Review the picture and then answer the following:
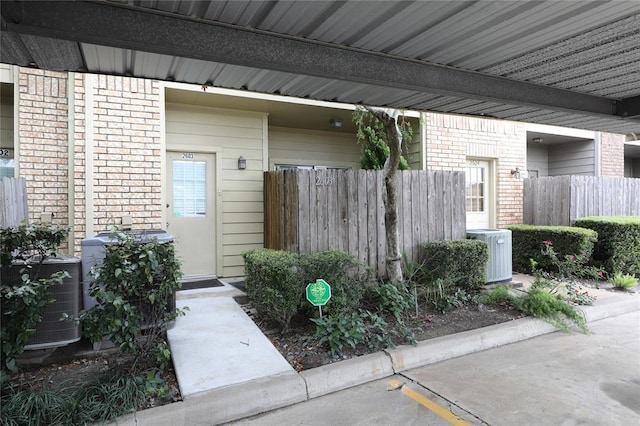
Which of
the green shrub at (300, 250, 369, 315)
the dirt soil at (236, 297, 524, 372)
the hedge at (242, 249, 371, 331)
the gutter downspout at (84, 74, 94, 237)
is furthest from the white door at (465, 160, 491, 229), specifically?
the gutter downspout at (84, 74, 94, 237)

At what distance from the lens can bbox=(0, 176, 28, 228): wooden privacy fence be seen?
159 inches

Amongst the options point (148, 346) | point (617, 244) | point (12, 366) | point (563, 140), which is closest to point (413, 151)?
point (617, 244)

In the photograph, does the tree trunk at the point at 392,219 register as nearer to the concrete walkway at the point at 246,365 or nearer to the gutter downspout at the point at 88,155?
the concrete walkway at the point at 246,365

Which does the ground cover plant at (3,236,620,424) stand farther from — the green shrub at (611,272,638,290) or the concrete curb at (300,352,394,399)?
the green shrub at (611,272,638,290)

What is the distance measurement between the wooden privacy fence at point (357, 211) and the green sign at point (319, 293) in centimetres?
147

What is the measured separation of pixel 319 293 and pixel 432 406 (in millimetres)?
1650

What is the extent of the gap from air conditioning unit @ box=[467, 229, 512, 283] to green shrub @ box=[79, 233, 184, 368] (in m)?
5.46

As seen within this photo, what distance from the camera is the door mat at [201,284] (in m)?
6.52

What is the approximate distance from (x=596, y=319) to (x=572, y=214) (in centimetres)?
391

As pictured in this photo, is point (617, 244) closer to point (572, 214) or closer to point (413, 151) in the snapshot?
point (572, 214)

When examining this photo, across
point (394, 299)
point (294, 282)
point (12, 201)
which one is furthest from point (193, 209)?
point (394, 299)

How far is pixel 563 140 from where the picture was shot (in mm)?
11734

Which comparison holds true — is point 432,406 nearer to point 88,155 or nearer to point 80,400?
point 80,400

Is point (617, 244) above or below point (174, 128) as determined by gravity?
below
